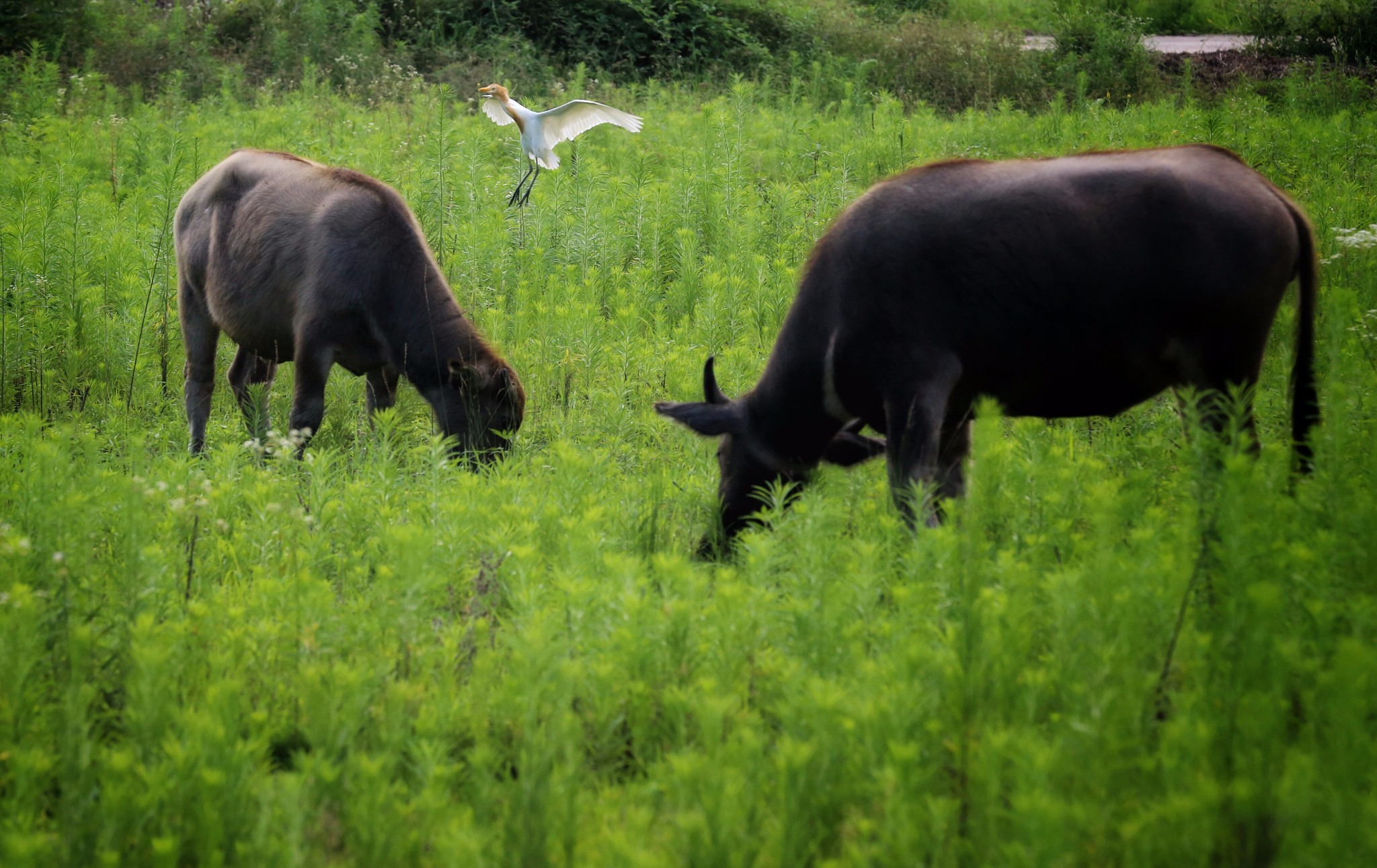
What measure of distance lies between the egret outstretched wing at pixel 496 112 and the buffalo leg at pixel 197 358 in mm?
3155

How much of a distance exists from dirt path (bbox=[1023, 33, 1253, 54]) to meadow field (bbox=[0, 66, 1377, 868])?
1306 centimetres

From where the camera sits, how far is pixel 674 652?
142 inches

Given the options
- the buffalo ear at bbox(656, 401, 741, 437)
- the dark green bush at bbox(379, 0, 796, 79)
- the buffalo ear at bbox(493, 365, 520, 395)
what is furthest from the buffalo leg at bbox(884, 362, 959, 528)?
the dark green bush at bbox(379, 0, 796, 79)

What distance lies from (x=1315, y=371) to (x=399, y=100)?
13.4 meters

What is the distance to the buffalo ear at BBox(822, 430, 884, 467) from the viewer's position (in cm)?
557

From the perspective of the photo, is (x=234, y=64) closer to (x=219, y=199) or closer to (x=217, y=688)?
(x=219, y=199)

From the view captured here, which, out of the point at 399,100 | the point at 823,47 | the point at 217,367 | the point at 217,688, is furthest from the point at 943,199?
the point at 823,47

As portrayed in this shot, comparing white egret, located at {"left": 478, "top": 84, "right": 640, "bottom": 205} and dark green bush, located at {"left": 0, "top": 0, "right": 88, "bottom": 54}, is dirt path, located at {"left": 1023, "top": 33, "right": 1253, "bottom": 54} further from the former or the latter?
dark green bush, located at {"left": 0, "top": 0, "right": 88, "bottom": 54}

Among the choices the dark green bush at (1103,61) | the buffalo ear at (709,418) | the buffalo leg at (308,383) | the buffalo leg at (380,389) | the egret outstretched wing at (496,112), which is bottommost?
the buffalo leg at (380,389)

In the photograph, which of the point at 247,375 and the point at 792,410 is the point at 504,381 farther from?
the point at 247,375

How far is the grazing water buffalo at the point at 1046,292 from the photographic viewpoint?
454 cm

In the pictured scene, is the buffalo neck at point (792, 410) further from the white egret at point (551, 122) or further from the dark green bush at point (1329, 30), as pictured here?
the dark green bush at point (1329, 30)

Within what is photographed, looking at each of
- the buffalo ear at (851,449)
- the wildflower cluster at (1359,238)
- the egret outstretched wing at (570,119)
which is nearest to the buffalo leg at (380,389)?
the egret outstretched wing at (570,119)

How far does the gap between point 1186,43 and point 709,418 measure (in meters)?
18.9
